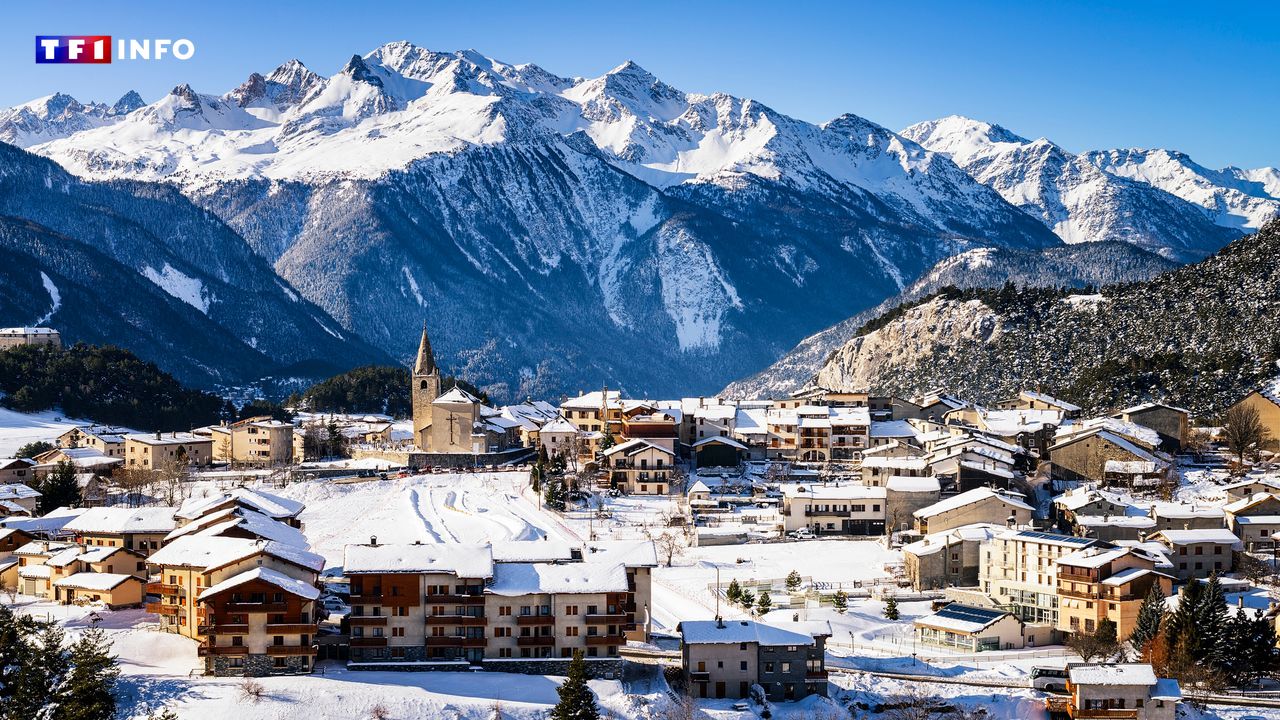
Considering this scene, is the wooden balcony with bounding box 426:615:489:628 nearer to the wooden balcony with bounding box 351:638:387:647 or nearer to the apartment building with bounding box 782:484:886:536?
the wooden balcony with bounding box 351:638:387:647

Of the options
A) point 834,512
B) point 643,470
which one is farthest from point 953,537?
point 643,470

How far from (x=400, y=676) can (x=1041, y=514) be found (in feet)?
143

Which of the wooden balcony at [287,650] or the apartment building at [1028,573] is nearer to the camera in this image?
the wooden balcony at [287,650]

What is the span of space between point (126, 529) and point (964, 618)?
3589 centimetres

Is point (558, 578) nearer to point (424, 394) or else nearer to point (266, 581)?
point (266, 581)

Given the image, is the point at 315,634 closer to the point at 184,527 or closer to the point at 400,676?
the point at 400,676

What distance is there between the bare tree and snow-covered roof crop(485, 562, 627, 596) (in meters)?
54.2

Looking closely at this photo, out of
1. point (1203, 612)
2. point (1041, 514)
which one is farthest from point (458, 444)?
point (1203, 612)

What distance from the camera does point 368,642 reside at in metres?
60.3

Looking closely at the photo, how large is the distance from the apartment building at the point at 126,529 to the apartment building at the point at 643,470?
34.8m

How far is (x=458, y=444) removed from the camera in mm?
122812

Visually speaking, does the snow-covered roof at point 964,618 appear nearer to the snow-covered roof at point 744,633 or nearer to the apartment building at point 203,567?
the snow-covered roof at point 744,633

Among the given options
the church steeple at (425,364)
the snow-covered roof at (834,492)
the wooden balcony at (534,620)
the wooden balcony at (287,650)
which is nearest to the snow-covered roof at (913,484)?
the snow-covered roof at (834,492)

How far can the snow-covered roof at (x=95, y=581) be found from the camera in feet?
219
